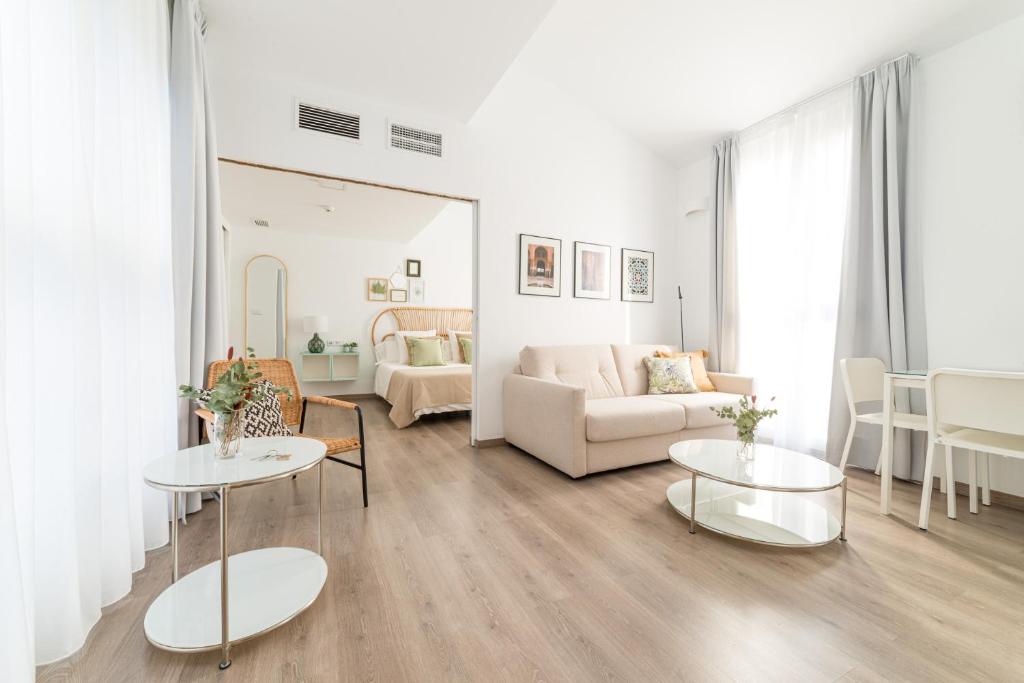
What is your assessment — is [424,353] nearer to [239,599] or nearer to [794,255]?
[239,599]

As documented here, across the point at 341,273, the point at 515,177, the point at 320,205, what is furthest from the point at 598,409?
the point at 341,273

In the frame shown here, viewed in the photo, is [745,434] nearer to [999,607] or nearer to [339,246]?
[999,607]

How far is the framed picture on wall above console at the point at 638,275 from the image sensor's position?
427cm

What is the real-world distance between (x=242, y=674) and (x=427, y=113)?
3372 millimetres

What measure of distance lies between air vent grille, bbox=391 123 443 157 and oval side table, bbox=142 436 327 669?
232 centimetres

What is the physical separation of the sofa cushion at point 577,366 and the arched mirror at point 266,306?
13.2 ft

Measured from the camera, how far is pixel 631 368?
383 cm

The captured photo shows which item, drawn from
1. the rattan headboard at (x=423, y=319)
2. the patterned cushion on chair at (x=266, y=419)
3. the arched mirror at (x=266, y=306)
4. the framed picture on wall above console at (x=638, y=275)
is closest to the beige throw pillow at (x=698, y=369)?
the framed picture on wall above console at (x=638, y=275)

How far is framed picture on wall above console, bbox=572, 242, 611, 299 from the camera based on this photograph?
395cm

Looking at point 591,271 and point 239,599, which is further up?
point 591,271

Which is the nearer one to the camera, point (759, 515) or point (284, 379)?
point (759, 515)

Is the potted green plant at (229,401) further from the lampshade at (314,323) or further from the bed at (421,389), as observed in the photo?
the lampshade at (314,323)

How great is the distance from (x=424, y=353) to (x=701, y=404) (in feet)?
11.0

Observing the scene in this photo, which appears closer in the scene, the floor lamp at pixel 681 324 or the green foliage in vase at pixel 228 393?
the green foliage in vase at pixel 228 393
